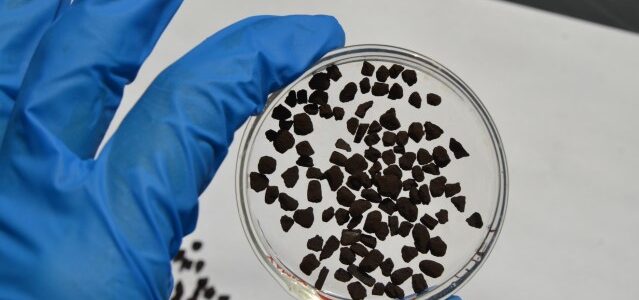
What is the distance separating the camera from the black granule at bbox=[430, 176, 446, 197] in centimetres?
134

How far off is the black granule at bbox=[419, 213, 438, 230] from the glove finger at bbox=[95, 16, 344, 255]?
42cm

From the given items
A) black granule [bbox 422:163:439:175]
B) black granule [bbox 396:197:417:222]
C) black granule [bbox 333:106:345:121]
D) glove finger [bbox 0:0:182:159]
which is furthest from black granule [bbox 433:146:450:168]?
glove finger [bbox 0:0:182:159]

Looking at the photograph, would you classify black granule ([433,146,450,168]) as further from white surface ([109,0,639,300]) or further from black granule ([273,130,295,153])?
black granule ([273,130,295,153])

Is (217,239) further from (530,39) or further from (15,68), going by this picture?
(530,39)

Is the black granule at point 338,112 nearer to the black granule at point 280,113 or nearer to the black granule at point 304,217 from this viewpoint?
the black granule at point 280,113

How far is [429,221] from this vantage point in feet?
4.36

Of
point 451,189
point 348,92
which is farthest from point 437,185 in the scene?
point 348,92

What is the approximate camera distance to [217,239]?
145 centimetres

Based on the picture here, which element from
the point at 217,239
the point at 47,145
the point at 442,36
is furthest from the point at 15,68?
the point at 442,36

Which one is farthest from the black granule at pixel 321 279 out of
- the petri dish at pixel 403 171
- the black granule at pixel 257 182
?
the black granule at pixel 257 182

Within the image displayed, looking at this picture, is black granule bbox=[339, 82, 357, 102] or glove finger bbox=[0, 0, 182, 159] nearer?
glove finger bbox=[0, 0, 182, 159]

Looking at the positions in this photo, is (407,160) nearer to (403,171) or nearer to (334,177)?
(403,171)

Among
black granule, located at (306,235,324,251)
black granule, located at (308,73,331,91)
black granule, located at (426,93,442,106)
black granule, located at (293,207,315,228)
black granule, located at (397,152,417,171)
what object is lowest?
black granule, located at (306,235,324,251)

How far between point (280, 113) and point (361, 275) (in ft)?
1.30
